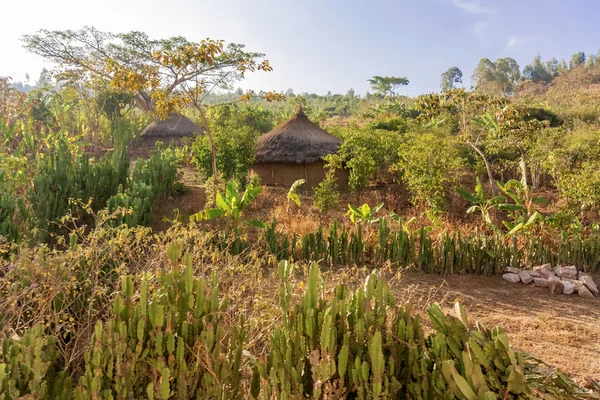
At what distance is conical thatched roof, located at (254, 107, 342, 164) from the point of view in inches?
530

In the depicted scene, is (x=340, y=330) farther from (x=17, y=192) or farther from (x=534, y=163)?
(x=534, y=163)

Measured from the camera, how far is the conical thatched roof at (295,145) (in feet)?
44.2

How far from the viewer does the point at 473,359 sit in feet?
6.96

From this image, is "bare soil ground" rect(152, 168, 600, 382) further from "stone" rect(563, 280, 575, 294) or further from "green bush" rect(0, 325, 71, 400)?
"green bush" rect(0, 325, 71, 400)

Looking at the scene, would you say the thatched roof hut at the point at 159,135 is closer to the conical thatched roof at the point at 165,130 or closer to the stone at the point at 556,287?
the conical thatched roof at the point at 165,130

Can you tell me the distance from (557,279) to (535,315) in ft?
4.61

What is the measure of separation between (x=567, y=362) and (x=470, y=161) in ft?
40.5

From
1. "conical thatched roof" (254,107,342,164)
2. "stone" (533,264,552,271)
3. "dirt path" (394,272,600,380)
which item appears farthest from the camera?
"conical thatched roof" (254,107,342,164)

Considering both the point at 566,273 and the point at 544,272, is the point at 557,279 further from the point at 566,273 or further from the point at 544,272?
the point at 566,273

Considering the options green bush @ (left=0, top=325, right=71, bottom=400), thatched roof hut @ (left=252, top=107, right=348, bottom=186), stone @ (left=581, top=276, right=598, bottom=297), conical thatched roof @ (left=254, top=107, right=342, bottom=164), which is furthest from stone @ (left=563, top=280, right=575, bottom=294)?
conical thatched roof @ (left=254, top=107, right=342, bottom=164)

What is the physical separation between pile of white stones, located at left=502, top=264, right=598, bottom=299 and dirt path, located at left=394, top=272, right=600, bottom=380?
110 millimetres

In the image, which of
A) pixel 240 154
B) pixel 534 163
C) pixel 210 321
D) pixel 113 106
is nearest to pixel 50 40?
pixel 113 106

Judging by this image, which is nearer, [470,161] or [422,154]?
[422,154]

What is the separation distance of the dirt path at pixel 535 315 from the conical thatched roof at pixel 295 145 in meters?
7.30
